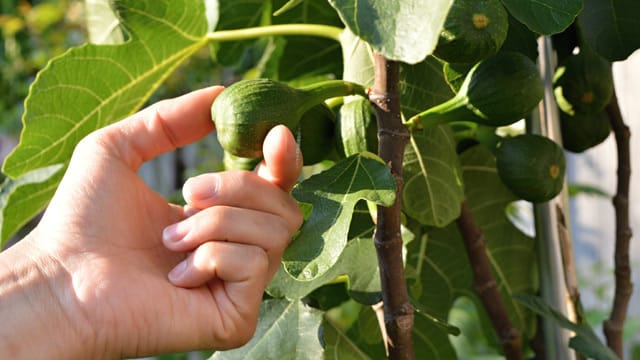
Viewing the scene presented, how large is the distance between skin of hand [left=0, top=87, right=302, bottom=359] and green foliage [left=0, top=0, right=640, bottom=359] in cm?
5

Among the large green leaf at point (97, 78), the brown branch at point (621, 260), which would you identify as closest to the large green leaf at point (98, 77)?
the large green leaf at point (97, 78)

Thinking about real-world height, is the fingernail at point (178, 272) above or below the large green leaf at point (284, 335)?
above

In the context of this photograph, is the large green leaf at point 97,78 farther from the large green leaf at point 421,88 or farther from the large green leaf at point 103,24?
the large green leaf at point 421,88

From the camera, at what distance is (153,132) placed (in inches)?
31.6

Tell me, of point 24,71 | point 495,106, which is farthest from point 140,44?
point 24,71

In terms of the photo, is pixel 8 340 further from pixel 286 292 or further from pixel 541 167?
pixel 541 167

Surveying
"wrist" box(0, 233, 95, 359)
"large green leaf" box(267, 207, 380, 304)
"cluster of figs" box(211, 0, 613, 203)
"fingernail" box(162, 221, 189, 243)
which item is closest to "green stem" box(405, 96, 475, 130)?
"cluster of figs" box(211, 0, 613, 203)

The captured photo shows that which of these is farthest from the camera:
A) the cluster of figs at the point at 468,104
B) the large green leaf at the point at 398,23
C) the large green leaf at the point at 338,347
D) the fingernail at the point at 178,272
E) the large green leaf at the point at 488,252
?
the large green leaf at the point at 488,252

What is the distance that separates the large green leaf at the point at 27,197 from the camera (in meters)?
0.93

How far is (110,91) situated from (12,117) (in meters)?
3.59

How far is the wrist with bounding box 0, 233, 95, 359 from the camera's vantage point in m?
0.70

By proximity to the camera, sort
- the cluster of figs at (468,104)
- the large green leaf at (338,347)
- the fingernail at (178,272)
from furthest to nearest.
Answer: the large green leaf at (338,347)
the fingernail at (178,272)
the cluster of figs at (468,104)

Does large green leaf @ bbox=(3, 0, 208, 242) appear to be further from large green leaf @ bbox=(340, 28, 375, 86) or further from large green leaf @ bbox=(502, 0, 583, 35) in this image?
large green leaf @ bbox=(502, 0, 583, 35)

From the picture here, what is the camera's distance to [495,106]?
2.27 feet
